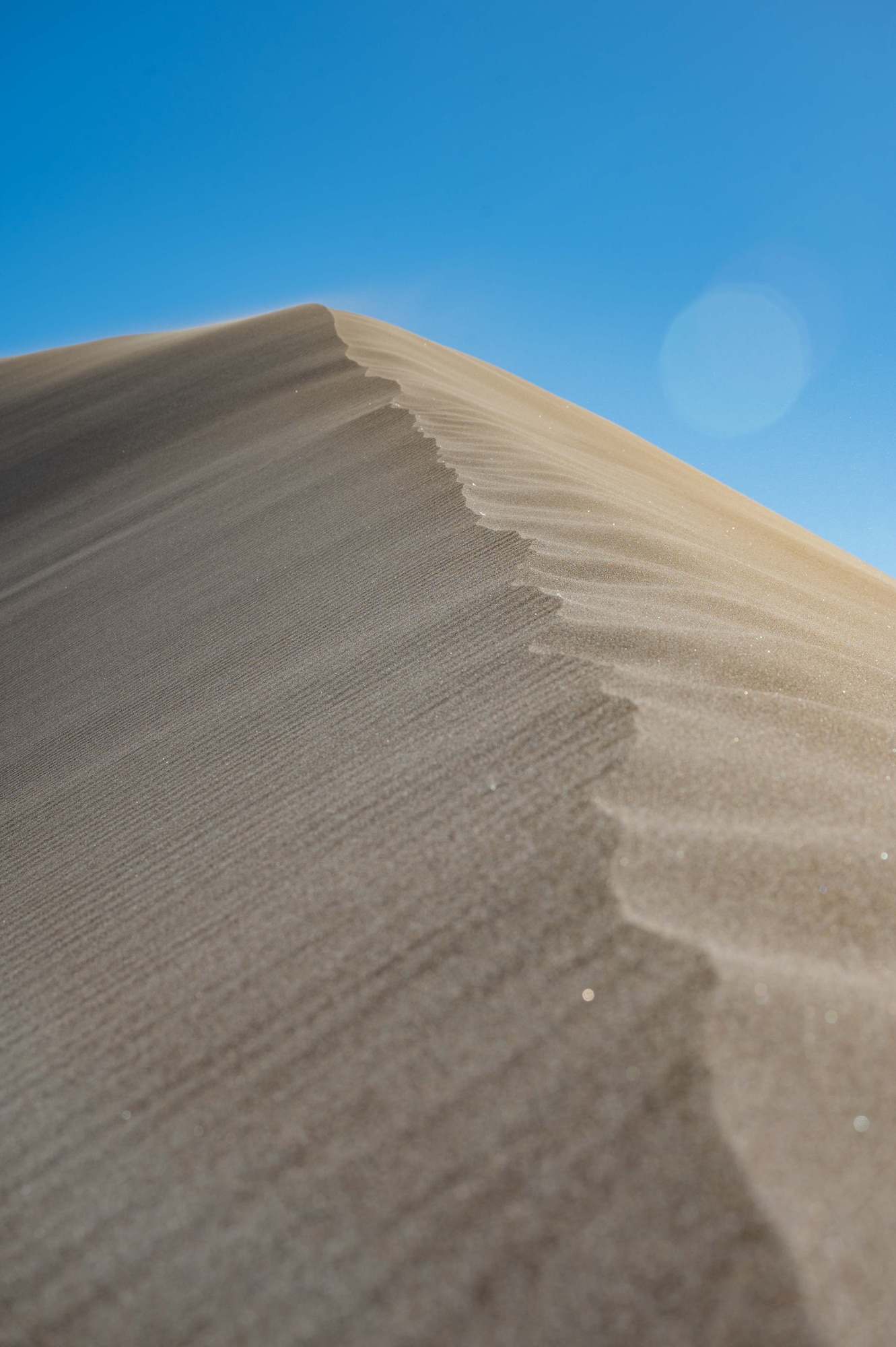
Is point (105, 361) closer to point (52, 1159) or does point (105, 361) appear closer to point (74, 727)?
point (74, 727)

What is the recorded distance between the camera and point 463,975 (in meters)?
1.24

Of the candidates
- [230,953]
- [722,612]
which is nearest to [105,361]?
[722,612]

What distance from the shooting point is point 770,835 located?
143 centimetres

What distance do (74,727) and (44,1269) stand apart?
2173mm

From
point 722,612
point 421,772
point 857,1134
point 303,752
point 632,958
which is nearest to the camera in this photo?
point 857,1134

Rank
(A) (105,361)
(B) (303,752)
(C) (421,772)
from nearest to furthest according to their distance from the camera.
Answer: (C) (421,772) < (B) (303,752) < (A) (105,361)

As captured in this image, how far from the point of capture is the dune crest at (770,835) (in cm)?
91

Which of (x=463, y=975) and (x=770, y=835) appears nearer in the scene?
(x=463, y=975)

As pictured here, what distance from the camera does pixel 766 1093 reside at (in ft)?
3.21

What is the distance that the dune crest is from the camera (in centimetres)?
91

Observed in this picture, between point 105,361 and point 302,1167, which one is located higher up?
point 105,361

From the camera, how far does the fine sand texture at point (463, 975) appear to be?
90 centimetres

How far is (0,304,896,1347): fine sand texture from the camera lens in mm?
899

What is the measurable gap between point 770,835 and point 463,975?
0.56m
